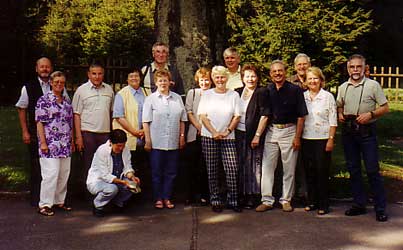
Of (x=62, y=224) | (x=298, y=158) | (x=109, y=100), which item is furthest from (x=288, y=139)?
(x=62, y=224)

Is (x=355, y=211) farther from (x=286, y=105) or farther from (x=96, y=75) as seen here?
(x=96, y=75)

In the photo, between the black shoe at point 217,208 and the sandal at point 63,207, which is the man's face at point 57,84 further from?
the black shoe at point 217,208

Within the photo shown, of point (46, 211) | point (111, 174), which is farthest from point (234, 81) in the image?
point (46, 211)

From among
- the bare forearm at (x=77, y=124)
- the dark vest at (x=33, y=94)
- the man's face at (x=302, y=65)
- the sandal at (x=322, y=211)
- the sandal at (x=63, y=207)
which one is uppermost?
the man's face at (x=302, y=65)

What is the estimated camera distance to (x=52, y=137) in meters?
6.61

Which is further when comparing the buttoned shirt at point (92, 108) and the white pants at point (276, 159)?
the buttoned shirt at point (92, 108)

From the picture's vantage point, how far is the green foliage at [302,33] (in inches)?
864

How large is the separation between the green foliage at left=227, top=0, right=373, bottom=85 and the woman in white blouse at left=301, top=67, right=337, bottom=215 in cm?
1503

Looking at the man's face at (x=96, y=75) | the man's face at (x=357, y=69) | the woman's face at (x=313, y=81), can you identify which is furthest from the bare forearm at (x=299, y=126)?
the man's face at (x=96, y=75)

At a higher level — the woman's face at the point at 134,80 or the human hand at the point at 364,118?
the woman's face at the point at 134,80

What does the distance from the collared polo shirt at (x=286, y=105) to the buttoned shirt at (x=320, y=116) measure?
5.3 inches

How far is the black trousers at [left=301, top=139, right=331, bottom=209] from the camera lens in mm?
6629

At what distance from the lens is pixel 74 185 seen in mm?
7816

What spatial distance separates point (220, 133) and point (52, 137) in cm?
196
